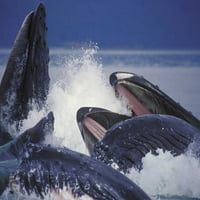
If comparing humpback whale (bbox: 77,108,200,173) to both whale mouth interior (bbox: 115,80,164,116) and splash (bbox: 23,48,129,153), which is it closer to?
whale mouth interior (bbox: 115,80,164,116)

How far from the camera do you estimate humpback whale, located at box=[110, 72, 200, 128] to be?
718 cm

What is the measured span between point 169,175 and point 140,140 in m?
0.46

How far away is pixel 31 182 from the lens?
158 inches

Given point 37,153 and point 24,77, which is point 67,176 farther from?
point 24,77

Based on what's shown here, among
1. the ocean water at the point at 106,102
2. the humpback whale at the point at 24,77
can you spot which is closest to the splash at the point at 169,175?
the ocean water at the point at 106,102

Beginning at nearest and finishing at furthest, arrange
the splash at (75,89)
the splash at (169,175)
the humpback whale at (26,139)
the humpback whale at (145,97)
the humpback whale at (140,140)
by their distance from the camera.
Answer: the humpback whale at (140,140), the splash at (169,175), the humpback whale at (26,139), the humpback whale at (145,97), the splash at (75,89)

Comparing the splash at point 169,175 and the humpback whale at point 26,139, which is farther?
the humpback whale at point 26,139

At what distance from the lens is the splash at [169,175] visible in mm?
5648

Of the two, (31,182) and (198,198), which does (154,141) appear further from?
(31,182)

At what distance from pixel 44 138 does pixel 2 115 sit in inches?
53.8

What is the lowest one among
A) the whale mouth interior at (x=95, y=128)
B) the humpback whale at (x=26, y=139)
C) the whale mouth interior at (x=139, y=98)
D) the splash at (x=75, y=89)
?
the humpback whale at (x=26, y=139)

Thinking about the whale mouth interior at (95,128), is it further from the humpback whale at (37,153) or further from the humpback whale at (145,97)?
the humpback whale at (145,97)

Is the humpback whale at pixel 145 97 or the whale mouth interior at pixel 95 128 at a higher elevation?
the humpback whale at pixel 145 97

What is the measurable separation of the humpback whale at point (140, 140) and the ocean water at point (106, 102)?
7cm
